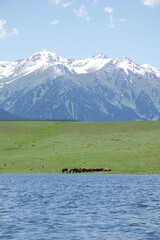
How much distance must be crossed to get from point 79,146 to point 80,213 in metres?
73.9

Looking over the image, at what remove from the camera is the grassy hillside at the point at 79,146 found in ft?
279

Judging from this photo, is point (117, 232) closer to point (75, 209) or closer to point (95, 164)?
point (75, 209)

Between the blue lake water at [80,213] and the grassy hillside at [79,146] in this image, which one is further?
the grassy hillside at [79,146]

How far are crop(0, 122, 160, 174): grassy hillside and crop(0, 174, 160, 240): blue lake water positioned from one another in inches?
1245

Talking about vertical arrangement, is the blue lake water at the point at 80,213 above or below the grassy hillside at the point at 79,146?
below

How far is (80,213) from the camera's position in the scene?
32750 millimetres

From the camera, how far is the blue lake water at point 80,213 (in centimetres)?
2550

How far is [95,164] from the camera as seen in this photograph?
8531 cm

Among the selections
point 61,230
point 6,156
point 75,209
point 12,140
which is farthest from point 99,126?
point 61,230

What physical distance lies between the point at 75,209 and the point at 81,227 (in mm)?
7494

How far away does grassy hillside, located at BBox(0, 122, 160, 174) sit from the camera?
85.1 metres

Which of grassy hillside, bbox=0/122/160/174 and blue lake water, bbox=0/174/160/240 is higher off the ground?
grassy hillside, bbox=0/122/160/174

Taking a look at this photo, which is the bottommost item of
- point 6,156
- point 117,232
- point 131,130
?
point 117,232

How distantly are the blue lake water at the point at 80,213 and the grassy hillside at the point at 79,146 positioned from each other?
31615mm
